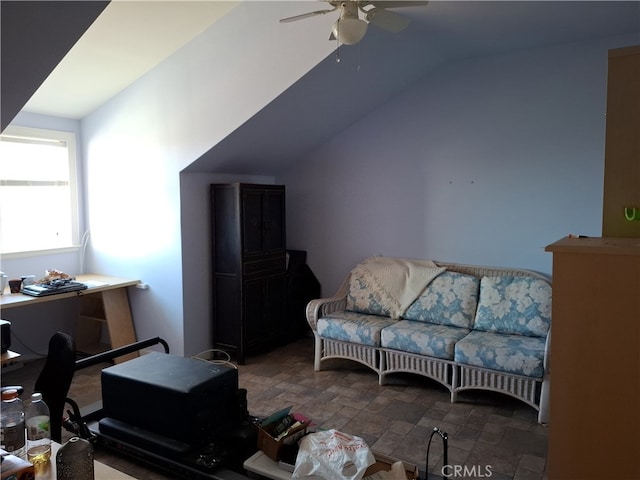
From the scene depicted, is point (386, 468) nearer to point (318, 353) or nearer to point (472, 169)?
point (318, 353)

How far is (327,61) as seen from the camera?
3410 millimetres

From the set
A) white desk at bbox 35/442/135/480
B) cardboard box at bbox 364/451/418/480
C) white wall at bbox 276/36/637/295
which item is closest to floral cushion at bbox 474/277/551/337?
white wall at bbox 276/36/637/295

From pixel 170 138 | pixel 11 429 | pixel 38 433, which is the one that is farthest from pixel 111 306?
pixel 11 429

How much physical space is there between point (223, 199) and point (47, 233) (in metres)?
1.69

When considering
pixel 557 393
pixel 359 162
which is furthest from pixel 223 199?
pixel 557 393

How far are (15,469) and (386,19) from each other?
99.5 inches

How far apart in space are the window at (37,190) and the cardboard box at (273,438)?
9.95 ft

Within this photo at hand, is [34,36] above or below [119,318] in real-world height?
above

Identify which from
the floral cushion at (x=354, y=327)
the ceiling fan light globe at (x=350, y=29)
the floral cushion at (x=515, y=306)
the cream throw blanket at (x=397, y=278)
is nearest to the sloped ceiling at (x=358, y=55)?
the ceiling fan light globe at (x=350, y=29)

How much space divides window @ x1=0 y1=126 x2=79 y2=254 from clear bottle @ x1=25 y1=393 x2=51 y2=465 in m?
3.05

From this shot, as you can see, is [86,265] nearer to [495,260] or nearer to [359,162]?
[359,162]

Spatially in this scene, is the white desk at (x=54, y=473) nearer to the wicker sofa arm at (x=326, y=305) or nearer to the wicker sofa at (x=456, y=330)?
the wicker sofa at (x=456, y=330)

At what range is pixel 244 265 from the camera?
430 cm

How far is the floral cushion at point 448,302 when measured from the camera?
3.96 metres
